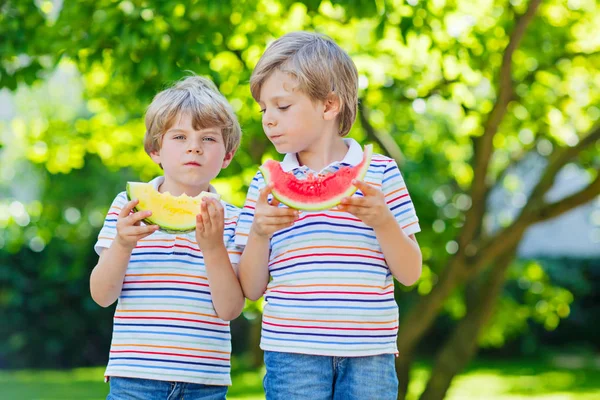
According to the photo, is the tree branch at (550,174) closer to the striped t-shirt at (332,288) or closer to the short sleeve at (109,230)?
the striped t-shirt at (332,288)

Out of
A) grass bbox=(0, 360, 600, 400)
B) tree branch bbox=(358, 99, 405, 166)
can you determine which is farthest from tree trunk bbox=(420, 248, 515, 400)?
grass bbox=(0, 360, 600, 400)

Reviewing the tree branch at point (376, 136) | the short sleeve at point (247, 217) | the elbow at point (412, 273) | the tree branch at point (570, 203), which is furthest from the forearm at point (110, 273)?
the tree branch at point (570, 203)

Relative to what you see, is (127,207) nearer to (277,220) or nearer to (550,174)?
(277,220)

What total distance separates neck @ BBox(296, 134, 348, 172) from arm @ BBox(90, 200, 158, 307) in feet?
1.82

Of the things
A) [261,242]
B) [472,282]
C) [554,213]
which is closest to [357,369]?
[261,242]

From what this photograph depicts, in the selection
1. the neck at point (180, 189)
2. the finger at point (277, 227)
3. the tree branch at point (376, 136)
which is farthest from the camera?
the tree branch at point (376, 136)

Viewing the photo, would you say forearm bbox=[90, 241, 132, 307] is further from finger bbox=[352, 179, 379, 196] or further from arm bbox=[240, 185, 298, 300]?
finger bbox=[352, 179, 379, 196]

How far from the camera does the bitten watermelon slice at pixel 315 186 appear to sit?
253 centimetres

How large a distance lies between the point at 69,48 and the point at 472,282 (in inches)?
199

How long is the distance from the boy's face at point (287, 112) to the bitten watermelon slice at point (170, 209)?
306 mm

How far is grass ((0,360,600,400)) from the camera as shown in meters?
12.0

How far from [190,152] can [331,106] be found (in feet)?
1.75

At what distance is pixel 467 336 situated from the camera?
8.07m

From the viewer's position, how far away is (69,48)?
515 centimetres
